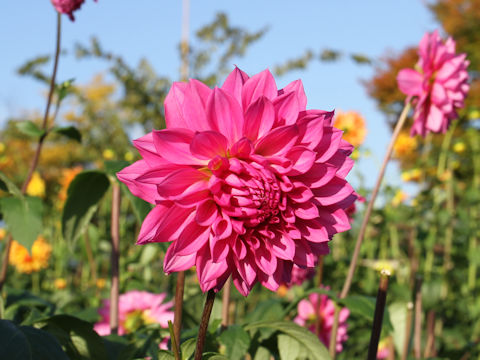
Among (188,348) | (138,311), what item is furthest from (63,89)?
(188,348)

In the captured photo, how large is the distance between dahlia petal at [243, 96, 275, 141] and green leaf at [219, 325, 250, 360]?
423 millimetres

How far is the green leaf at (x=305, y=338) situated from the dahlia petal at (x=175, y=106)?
0.50 m

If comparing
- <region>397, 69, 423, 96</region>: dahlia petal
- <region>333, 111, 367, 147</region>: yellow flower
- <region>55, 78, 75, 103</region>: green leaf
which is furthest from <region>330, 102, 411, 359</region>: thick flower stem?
<region>333, 111, 367, 147</region>: yellow flower

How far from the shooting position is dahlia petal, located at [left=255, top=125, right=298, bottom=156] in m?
0.78

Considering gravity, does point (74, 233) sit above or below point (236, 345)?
above

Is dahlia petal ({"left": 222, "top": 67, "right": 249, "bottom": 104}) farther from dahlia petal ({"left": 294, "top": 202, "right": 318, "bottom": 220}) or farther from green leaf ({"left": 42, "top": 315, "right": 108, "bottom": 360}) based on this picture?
green leaf ({"left": 42, "top": 315, "right": 108, "bottom": 360})

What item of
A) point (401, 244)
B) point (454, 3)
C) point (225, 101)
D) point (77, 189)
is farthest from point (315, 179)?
point (454, 3)

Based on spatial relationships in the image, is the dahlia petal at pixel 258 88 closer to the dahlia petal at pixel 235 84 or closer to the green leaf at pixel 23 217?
the dahlia petal at pixel 235 84

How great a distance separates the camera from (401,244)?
4512 mm

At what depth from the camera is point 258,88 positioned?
2.68ft

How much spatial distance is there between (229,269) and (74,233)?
27.2 inches

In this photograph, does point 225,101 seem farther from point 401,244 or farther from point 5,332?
point 401,244

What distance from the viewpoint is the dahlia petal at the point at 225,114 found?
761mm

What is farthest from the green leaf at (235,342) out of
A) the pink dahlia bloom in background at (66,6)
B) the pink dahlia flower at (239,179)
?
the pink dahlia bloom in background at (66,6)
